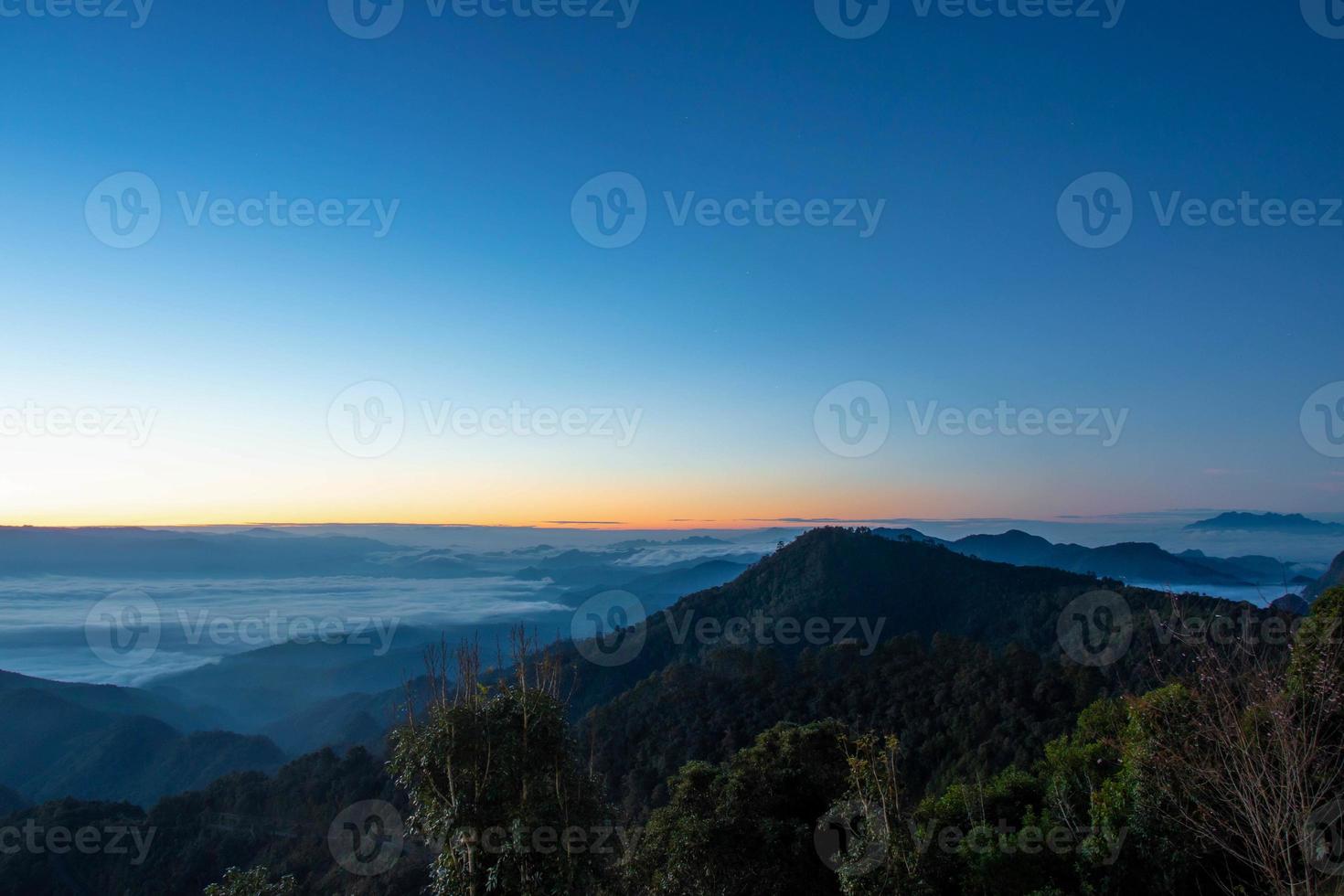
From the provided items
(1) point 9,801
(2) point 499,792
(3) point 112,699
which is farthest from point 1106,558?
(3) point 112,699

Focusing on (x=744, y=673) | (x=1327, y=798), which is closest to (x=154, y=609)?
(x=744, y=673)

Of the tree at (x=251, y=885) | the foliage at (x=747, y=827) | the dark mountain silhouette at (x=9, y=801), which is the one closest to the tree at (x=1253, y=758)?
the foliage at (x=747, y=827)

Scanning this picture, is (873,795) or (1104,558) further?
(1104,558)

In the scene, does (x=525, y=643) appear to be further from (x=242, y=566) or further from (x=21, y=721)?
(x=242, y=566)

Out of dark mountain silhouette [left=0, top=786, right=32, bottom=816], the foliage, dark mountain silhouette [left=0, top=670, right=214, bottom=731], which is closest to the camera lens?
the foliage

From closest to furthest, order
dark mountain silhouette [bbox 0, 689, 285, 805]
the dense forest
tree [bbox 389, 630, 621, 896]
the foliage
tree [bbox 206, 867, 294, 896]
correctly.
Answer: tree [bbox 206, 867, 294, 896] → the dense forest → tree [bbox 389, 630, 621, 896] → the foliage → dark mountain silhouette [bbox 0, 689, 285, 805]

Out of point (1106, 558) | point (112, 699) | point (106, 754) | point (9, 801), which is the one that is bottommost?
point (112, 699)

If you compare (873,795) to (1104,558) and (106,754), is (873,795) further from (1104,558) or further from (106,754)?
(1104,558)

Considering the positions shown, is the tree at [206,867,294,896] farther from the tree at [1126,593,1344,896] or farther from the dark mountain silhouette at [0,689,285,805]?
the dark mountain silhouette at [0,689,285,805]

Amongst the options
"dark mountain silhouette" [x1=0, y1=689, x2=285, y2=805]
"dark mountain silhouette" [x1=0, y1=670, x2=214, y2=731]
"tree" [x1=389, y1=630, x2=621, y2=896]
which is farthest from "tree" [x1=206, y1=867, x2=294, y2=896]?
"dark mountain silhouette" [x1=0, y1=670, x2=214, y2=731]

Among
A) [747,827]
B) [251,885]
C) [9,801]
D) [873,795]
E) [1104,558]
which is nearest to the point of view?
[251,885]
